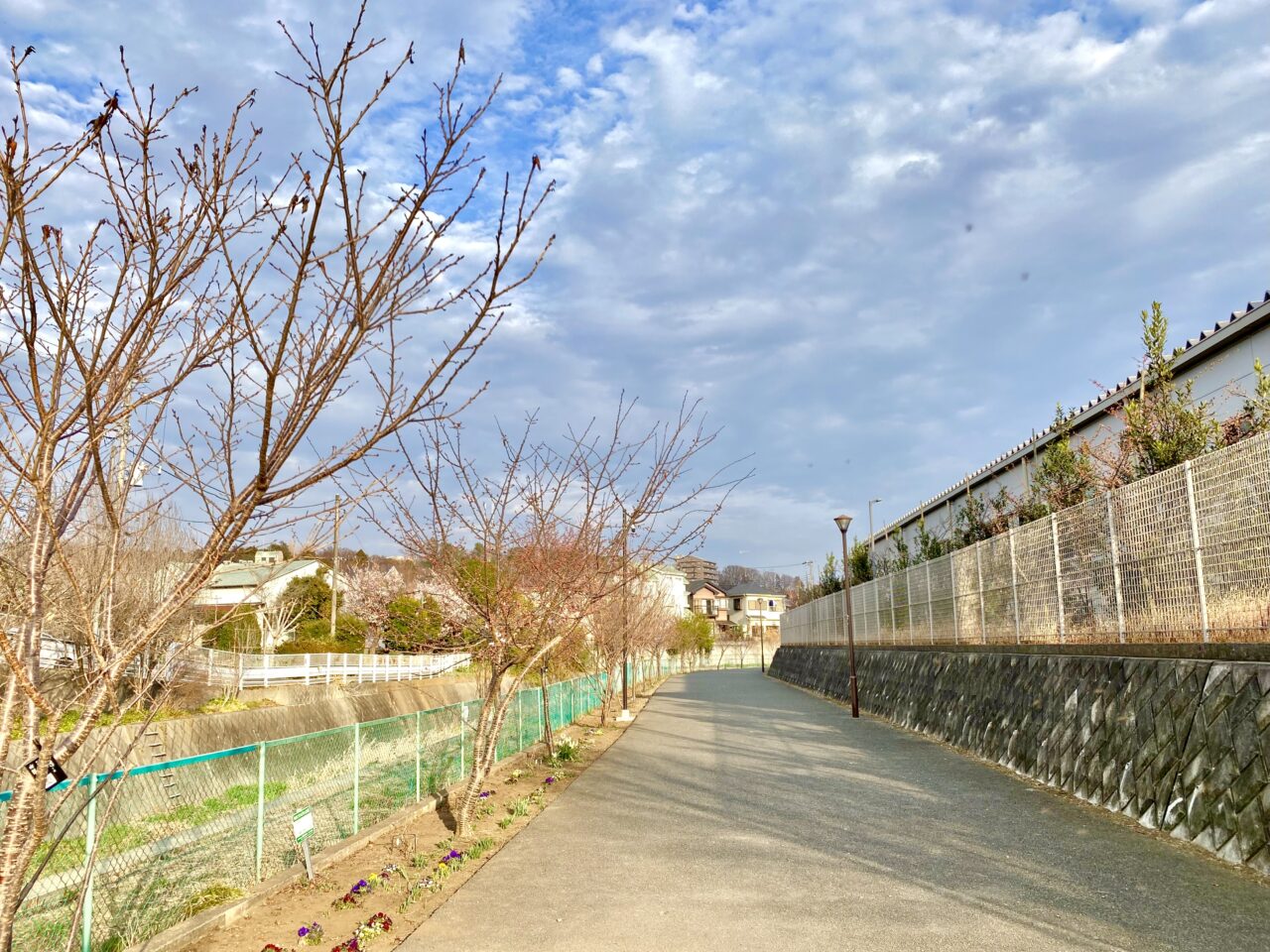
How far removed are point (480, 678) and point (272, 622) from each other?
11.9 m

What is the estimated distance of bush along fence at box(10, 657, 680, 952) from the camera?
6.20 m

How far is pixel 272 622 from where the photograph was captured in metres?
35.2

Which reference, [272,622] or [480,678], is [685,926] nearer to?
[480,678]

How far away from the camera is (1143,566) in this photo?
10336mm

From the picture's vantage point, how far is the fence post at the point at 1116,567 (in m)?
10.7

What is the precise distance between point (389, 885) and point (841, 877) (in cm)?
351

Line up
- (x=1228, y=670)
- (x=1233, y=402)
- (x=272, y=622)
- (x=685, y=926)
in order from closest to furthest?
(x=685, y=926)
(x=1228, y=670)
(x=1233, y=402)
(x=272, y=622)

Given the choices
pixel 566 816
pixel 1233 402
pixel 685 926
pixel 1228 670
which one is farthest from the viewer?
pixel 1233 402

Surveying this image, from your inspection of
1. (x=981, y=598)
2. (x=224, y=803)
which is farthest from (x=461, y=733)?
(x=981, y=598)

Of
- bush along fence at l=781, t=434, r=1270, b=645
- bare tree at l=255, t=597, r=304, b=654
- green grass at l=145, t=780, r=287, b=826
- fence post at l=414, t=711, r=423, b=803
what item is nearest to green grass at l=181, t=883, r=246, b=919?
green grass at l=145, t=780, r=287, b=826

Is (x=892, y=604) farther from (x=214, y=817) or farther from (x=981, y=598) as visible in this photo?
(x=214, y=817)

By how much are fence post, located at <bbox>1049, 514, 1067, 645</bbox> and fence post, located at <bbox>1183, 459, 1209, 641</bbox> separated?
11.3ft

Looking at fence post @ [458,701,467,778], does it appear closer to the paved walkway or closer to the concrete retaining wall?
the paved walkway

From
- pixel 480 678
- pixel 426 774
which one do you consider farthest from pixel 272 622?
pixel 426 774
